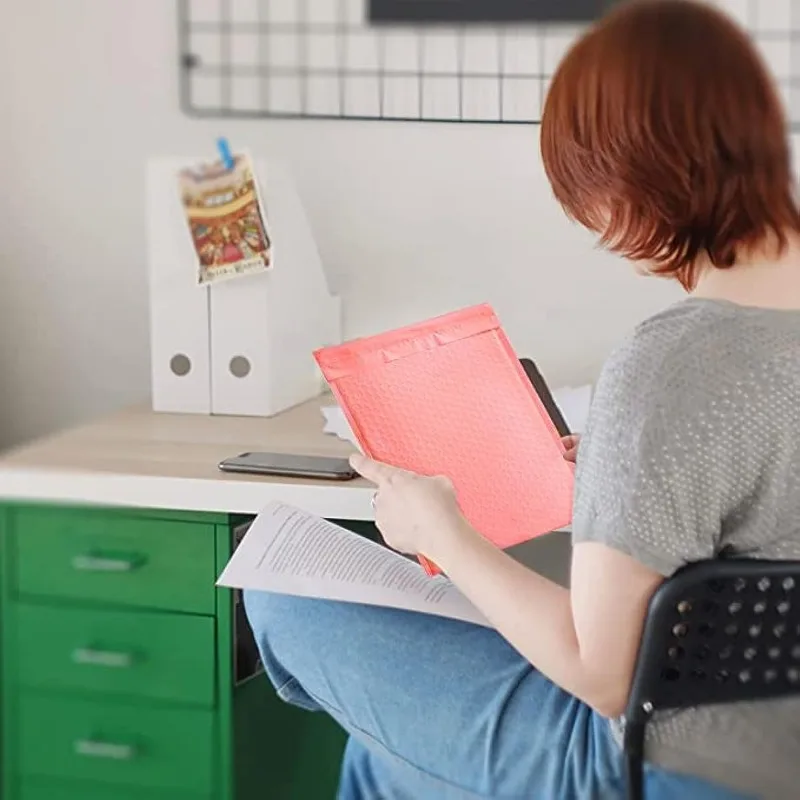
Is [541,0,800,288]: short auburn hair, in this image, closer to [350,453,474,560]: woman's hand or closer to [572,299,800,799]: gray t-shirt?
[572,299,800,799]: gray t-shirt

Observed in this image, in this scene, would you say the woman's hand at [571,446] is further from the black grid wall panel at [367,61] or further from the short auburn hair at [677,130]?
the black grid wall panel at [367,61]

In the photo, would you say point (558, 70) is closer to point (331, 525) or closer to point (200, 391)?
point (331, 525)

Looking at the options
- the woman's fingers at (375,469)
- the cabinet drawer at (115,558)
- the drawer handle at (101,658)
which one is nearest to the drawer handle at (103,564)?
the cabinet drawer at (115,558)

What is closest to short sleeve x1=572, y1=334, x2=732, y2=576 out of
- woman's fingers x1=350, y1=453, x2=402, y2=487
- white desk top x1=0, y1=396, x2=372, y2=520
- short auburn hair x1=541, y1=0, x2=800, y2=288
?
short auburn hair x1=541, y1=0, x2=800, y2=288

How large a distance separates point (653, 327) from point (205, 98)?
128 centimetres

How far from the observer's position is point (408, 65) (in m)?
2.05

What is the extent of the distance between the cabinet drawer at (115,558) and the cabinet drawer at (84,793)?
9.4 inches

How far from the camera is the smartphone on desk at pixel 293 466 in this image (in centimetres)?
157

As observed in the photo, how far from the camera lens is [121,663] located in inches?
A: 65.1

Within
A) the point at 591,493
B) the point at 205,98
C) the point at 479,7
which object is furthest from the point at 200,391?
the point at 591,493

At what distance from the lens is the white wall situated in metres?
2.05

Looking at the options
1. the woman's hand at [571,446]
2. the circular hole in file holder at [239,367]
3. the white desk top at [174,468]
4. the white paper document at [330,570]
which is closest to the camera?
the white paper document at [330,570]

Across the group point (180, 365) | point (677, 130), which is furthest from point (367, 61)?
point (677, 130)

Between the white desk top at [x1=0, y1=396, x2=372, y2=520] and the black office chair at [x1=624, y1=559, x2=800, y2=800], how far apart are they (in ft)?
1.77
